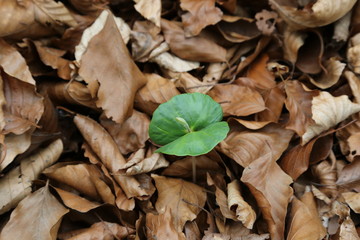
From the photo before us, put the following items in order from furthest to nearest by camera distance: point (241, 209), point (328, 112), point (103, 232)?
point (328, 112)
point (103, 232)
point (241, 209)

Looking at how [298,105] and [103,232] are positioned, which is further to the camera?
[298,105]

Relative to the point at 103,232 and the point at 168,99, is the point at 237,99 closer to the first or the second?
the point at 168,99

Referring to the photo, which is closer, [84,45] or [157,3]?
[84,45]

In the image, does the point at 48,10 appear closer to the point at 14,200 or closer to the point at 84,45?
the point at 84,45

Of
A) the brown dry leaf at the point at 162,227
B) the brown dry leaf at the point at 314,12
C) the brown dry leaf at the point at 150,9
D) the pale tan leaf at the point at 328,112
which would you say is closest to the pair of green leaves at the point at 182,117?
the brown dry leaf at the point at 162,227

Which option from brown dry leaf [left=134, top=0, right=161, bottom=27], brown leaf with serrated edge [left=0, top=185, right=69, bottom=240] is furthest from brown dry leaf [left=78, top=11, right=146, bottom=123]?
brown leaf with serrated edge [left=0, top=185, right=69, bottom=240]

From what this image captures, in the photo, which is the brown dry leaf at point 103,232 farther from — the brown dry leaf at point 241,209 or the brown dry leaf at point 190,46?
the brown dry leaf at point 190,46

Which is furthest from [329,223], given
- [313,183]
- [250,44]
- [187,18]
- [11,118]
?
[11,118]

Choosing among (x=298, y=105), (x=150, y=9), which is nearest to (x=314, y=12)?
(x=298, y=105)
